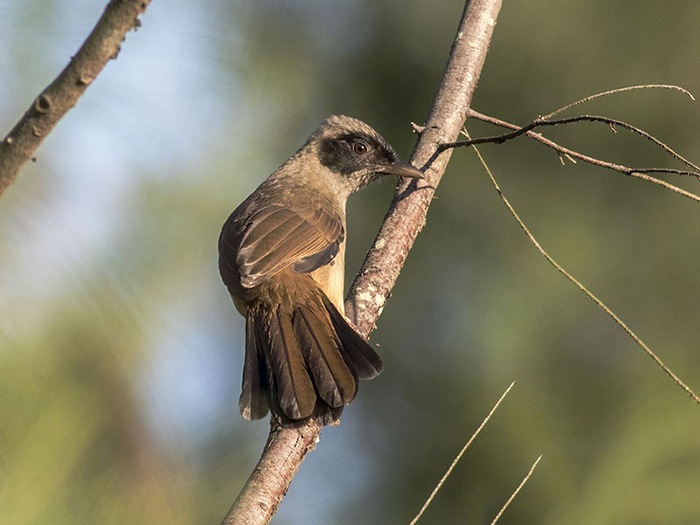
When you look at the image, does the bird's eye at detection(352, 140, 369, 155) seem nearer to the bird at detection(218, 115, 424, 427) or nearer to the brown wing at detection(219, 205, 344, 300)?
the bird at detection(218, 115, 424, 427)

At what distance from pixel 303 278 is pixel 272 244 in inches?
7.3

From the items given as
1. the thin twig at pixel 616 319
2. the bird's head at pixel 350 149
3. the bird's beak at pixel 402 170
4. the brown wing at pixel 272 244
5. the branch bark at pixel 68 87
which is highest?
the bird's head at pixel 350 149

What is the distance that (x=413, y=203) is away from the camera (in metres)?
3.36

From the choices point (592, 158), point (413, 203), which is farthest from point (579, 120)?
point (413, 203)

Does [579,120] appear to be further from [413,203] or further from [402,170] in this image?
[402,170]

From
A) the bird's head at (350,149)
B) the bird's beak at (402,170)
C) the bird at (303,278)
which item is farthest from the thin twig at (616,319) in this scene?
the bird's head at (350,149)

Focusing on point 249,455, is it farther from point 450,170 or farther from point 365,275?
point 450,170

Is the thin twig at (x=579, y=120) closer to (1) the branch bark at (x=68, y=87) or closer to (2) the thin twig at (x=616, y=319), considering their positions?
(2) the thin twig at (x=616, y=319)

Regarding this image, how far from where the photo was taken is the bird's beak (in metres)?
3.40

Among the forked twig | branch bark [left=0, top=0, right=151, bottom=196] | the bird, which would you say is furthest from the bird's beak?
branch bark [left=0, top=0, right=151, bottom=196]

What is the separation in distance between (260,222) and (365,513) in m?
1.78

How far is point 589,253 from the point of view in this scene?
14.4 feet

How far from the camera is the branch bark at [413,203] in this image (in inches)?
106

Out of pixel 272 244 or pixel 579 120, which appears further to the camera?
pixel 272 244
